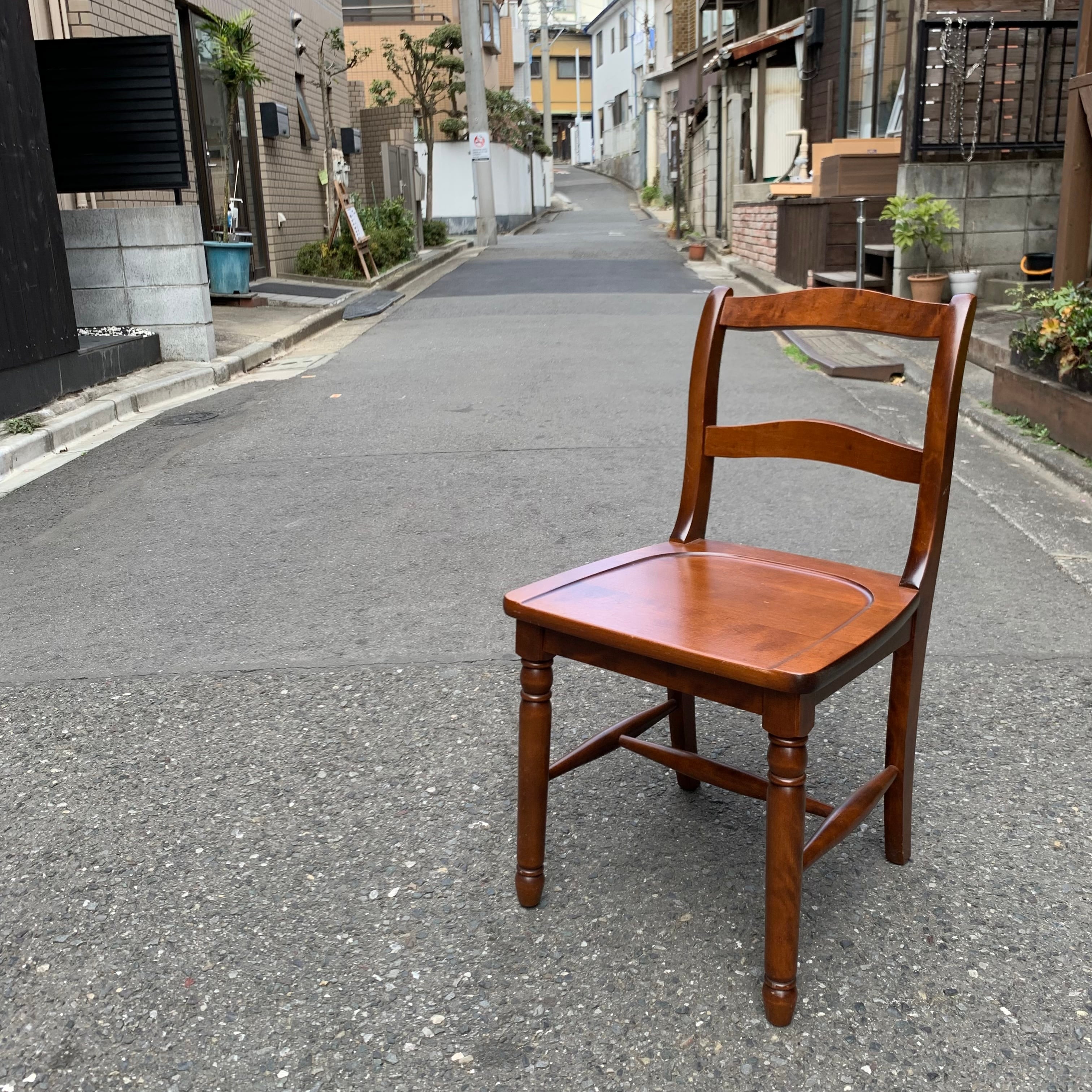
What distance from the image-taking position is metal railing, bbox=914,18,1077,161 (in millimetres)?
9570

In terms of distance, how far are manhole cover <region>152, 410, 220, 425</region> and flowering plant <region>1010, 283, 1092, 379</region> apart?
505 centimetres

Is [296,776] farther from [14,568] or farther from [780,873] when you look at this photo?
[14,568]

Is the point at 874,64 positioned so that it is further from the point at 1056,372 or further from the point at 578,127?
the point at 578,127

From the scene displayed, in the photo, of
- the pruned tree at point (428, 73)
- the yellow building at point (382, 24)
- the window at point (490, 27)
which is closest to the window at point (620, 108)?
the window at point (490, 27)

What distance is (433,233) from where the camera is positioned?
23.2m

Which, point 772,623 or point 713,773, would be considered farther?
point 713,773

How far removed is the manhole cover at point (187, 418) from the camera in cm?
727

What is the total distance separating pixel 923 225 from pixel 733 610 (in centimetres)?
833

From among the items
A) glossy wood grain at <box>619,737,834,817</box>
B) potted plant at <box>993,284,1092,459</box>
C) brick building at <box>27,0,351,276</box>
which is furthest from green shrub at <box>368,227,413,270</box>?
glossy wood grain at <box>619,737,834,817</box>

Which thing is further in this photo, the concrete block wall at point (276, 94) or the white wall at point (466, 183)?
the white wall at point (466, 183)

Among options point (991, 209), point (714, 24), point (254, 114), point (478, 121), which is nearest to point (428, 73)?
point (478, 121)

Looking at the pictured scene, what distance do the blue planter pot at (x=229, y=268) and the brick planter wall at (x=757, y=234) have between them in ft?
21.9

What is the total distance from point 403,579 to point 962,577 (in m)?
2.08

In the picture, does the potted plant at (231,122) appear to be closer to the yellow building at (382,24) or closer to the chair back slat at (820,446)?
the chair back slat at (820,446)
